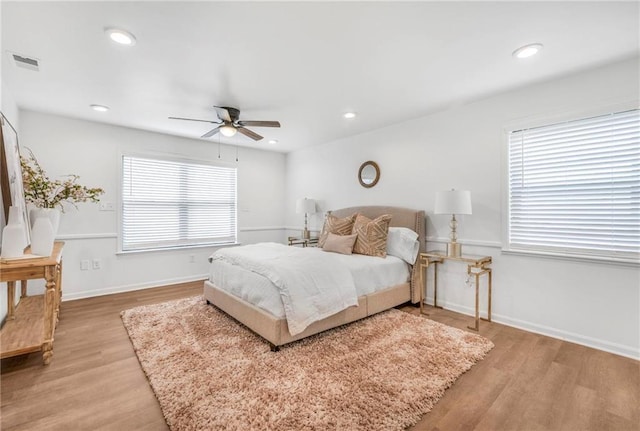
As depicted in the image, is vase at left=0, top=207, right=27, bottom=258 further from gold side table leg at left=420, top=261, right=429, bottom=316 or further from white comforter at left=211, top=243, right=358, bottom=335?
gold side table leg at left=420, top=261, right=429, bottom=316

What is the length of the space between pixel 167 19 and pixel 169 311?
9.91ft

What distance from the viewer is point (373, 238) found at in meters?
3.74

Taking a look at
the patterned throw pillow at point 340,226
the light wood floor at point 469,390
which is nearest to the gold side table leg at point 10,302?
the light wood floor at point 469,390

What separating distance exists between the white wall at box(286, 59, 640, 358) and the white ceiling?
0.73 feet

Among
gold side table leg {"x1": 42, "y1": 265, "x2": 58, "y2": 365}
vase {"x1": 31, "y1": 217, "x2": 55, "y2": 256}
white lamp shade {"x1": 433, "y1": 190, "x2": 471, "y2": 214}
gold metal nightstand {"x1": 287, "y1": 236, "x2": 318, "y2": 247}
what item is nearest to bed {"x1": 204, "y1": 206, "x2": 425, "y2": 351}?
white lamp shade {"x1": 433, "y1": 190, "x2": 471, "y2": 214}

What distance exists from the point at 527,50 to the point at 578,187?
4.51 feet

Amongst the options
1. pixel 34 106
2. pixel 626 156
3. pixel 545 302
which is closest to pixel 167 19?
pixel 34 106

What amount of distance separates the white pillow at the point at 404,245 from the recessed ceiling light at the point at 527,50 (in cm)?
211

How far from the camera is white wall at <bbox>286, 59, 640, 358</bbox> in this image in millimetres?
2520

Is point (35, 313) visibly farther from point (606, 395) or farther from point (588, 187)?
point (588, 187)

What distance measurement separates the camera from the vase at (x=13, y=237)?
7.14ft

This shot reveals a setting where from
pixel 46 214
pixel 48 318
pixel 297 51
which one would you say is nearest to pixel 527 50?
pixel 297 51

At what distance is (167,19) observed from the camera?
6.19 ft

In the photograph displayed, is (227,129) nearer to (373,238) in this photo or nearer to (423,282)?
(373,238)
